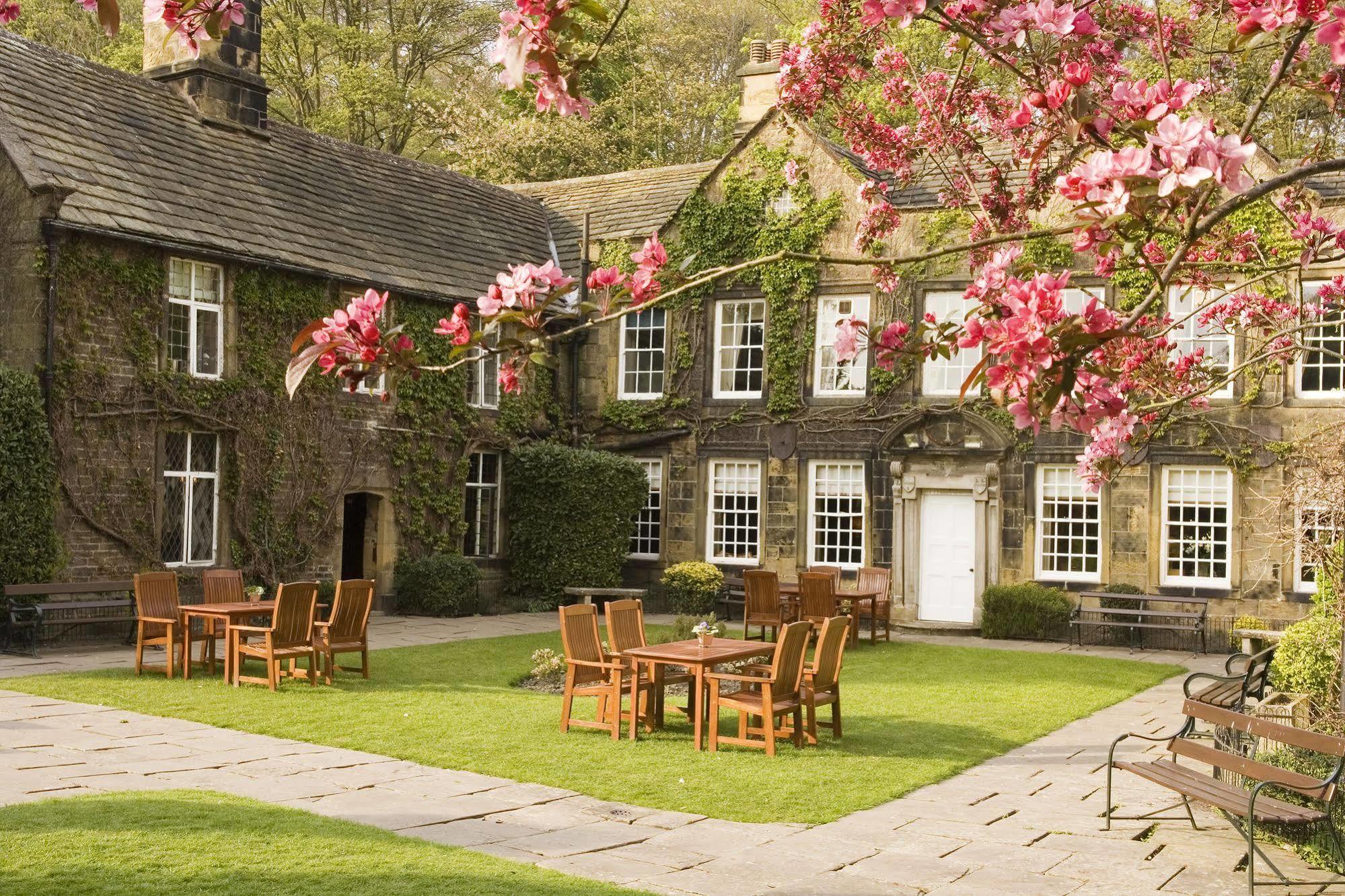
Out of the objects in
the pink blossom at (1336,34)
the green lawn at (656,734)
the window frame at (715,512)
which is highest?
the pink blossom at (1336,34)

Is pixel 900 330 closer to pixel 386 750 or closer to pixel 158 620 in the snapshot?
pixel 386 750

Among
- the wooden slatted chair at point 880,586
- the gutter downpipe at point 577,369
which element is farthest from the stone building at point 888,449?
the wooden slatted chair at point 880,586

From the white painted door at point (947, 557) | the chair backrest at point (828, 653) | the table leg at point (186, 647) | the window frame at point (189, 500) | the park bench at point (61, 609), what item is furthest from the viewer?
the white painted door at point (947, 557)

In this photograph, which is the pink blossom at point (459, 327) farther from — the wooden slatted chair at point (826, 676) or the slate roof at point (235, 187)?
the slate roof at point (235, 187)

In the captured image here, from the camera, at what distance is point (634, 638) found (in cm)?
1187

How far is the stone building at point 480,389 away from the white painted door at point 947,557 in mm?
42

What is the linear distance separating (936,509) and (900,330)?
675 inches

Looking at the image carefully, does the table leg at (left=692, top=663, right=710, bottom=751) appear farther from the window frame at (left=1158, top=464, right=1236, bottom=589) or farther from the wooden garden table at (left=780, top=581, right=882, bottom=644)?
the window frame at (left=1158, top=464, right=1236, bottom=589)

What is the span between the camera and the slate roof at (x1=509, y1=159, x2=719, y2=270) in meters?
25.0

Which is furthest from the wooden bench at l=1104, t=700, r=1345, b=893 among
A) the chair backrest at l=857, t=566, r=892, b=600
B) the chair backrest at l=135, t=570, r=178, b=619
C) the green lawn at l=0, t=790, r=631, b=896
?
the chair backrest at l=857, t=566, r=892, b=600

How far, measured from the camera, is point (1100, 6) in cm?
658

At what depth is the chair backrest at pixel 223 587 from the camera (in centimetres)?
1456

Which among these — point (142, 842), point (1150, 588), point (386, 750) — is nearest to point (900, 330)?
point (142, 842)

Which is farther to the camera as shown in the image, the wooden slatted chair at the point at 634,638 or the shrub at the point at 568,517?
the shrub at the point at 568,517
